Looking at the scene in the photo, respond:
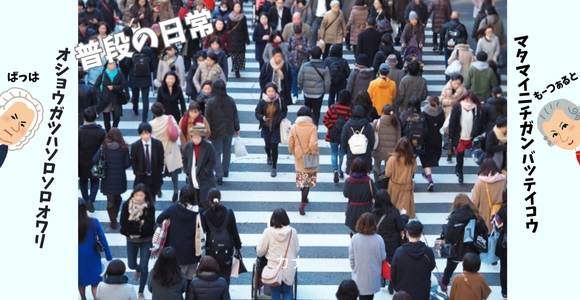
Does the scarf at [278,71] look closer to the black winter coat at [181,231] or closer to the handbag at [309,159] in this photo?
the handbag at [309,159]

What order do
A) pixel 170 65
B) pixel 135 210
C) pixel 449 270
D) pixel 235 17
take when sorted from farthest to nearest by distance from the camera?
pixel 235 17, pixel 170 65, pixel 449 270, pixel 135 210

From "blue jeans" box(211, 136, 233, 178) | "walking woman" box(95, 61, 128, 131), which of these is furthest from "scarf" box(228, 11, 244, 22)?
"blue jeans" box(211, 136, 233, 178)

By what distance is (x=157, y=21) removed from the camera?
73.0ft

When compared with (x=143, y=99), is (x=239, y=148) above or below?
below

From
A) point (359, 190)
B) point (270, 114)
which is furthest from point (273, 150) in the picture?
point (359, 190)

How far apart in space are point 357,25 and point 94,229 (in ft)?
35.2

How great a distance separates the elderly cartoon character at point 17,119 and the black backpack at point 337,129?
24.9 feet

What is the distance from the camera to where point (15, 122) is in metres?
9.17

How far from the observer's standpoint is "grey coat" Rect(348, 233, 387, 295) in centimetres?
1226

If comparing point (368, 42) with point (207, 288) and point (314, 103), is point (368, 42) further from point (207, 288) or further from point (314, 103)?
point (207, 288)

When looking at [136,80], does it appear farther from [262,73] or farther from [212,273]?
[212,273]

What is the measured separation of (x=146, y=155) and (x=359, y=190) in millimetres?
2825

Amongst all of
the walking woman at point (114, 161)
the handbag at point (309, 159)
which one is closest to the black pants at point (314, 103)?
the handbag at point (309, 159)

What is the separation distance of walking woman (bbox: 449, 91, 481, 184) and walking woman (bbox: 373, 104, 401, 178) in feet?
3.36
